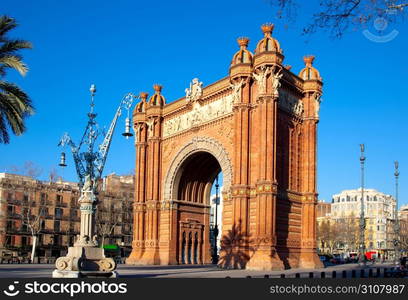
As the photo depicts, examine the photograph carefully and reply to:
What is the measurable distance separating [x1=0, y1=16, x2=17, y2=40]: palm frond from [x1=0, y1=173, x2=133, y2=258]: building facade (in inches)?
1968

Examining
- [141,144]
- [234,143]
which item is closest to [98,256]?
[234,143]

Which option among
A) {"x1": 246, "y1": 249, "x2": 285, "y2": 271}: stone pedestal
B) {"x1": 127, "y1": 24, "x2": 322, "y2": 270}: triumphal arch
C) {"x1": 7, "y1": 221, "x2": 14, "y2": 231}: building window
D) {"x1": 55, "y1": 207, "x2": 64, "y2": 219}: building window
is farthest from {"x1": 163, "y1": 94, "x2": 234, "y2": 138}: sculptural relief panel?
{"x1": 55, "y1": 207, "x2": 64, "y2": 219}: building window

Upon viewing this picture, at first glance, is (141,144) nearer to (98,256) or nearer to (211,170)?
(211,170)

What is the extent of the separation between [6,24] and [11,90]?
2.90m

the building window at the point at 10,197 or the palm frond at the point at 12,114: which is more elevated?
the palm frond at the point at 12,114

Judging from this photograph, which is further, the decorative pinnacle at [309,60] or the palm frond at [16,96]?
the decorative pinnacle at [309,60]

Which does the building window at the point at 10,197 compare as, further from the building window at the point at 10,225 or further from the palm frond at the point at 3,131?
the palm frond at the point at 3,131

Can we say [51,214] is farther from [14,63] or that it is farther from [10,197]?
[14,63]

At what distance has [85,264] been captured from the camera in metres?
23.7

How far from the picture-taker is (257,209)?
36938 millimetres

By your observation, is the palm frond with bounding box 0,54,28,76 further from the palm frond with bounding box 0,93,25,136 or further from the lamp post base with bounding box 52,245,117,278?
the lamp post base with bounding box 52,245,117,278

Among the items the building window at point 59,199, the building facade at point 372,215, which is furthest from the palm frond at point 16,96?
the building facade at point 372,215

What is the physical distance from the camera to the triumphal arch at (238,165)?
124 feet

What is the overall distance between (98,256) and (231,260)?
15.8 metres
